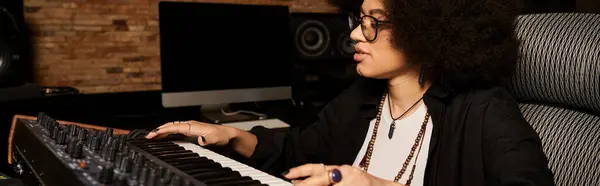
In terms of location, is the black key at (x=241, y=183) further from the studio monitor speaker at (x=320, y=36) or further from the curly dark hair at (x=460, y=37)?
the studio monitor speaker at (x=320, y=36)

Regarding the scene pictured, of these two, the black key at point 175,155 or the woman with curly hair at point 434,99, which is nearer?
the black key at point 175,155

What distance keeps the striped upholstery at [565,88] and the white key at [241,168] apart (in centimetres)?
59

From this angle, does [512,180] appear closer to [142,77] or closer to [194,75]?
[194,75]

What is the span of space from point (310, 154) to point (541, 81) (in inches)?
24.6

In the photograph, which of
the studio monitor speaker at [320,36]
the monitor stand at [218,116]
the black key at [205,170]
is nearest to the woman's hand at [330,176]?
the black key at [205,170]

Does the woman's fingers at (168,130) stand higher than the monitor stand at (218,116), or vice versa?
the woman's fingers at (168,130)

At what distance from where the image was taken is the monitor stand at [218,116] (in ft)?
7.91

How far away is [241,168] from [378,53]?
1.51 feet

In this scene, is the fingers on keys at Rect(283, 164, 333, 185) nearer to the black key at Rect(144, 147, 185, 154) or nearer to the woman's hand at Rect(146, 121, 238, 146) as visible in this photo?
the black key at Rect(144, 147, 185, 154)

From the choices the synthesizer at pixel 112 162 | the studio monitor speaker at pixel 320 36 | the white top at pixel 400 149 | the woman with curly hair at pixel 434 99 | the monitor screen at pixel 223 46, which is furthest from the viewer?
the studio monitor speaker at pixel 320 36

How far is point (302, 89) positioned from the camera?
9.84ft

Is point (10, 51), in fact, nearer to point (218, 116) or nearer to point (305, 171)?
point (218, 116)

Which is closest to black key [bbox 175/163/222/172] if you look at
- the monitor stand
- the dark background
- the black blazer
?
the black blazer

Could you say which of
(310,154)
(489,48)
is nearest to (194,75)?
(310,154)
